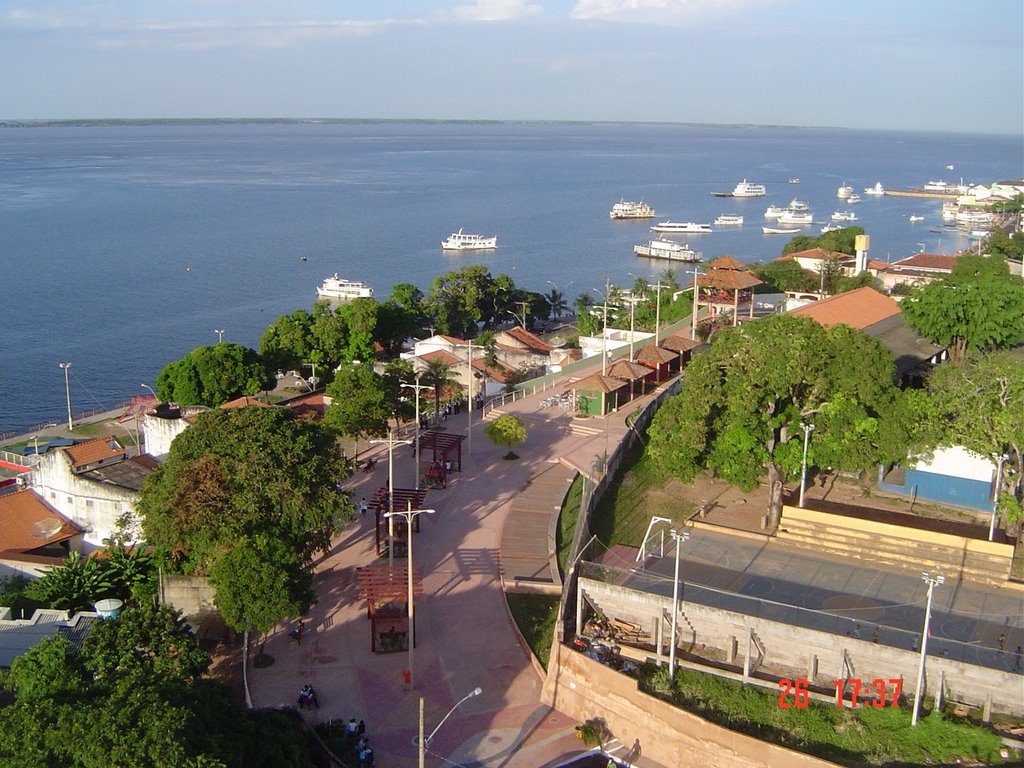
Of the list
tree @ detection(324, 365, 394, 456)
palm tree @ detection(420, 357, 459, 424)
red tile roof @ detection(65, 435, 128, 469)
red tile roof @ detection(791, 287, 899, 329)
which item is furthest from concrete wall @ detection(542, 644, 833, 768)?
red tile roof @ detection(791, 287, 899, 329)

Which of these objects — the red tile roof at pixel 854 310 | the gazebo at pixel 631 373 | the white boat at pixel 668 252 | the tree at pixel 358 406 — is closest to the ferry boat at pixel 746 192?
the white boat at pixel 668 252

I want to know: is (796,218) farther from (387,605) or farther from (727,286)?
(387,605)

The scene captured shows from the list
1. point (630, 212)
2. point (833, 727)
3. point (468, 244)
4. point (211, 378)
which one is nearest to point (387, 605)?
point (833, 727)

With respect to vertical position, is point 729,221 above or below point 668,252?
above

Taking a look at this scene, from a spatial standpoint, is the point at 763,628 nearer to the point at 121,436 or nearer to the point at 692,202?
the point at 121,436

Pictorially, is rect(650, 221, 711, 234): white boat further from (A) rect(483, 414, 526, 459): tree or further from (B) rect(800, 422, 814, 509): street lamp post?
(B) rect(800, 422, 814, 509): street lamp post

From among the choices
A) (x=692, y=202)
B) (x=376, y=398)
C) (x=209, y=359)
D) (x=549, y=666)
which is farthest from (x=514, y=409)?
(x=692, y=202)
